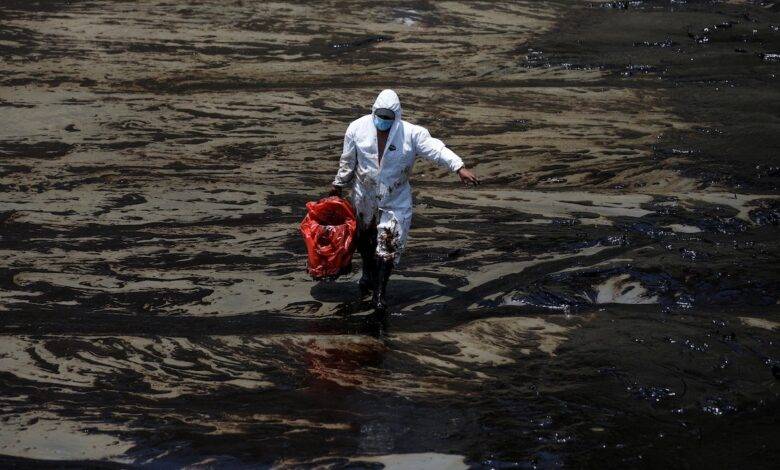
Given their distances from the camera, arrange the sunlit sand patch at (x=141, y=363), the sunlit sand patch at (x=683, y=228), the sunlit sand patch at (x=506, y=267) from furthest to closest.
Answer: the sunlit sand patch at (x=683, y=228)
the sunlit sand patch at (x=506, y=267)
the sunlit sand patch at (x=141, y=363)

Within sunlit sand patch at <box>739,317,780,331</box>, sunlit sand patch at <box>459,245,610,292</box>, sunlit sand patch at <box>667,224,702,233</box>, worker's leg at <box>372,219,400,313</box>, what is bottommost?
sunlit sand patch at <box>739,317,780,331</box>

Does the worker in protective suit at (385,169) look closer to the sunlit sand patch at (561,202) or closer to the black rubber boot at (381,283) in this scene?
the black rubber boot at (381,283)

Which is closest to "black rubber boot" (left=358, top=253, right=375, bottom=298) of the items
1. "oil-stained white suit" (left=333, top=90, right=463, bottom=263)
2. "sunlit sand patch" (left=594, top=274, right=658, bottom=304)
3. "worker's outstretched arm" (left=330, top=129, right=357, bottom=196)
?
"oil-stained white suit" (left=333, top=90, right=463, bottom=263)

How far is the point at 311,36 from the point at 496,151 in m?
6.15

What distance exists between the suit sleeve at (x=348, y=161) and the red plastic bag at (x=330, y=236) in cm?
15

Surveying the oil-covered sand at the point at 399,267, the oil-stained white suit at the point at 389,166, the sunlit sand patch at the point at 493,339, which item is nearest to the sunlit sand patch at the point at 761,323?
the oil-covered sand at the point at 399,267

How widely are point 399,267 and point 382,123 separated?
1711 mm

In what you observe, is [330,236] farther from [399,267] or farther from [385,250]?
[399,267]

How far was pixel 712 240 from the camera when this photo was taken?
9562mm

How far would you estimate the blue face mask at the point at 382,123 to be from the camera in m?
7.56

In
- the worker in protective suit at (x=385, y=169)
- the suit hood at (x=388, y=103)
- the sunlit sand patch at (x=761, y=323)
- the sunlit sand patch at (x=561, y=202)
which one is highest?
the suit hood at (x=388, y=103)

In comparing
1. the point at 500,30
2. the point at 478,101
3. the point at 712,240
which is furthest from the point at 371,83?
the point at 712,240

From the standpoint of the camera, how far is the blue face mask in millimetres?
7559

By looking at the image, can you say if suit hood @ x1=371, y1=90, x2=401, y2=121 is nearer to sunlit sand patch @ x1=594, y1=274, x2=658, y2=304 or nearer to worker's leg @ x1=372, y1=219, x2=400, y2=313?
worker's leg @ x1=372, y1=219, x2=400, y2=313
